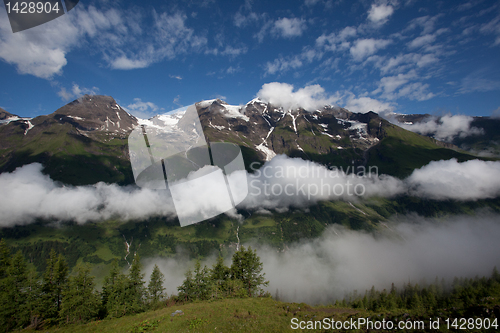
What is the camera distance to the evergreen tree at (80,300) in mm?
24109

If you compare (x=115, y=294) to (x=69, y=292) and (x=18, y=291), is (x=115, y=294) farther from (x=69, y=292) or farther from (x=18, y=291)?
(x=18, y=291)

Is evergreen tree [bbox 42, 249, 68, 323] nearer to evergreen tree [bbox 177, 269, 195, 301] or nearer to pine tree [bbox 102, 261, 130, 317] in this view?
pine tree [bbox 102, 261, 130, 317]

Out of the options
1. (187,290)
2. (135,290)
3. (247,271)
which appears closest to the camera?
(135,290)

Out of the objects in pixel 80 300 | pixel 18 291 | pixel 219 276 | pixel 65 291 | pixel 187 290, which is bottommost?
pixel 187 290

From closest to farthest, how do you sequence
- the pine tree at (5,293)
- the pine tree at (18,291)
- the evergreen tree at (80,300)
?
the pine tree at (5,293), the pine tree at (18,291), the evergreen tree at (80,300)

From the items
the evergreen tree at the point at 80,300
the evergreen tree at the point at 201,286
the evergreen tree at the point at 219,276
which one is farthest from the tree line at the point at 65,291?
the evergreen tree at the point at 201,286

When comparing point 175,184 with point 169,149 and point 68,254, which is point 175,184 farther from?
point 68,254

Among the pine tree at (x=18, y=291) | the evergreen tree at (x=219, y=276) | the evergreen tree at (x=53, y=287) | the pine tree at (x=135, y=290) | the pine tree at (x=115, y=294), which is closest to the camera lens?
the pine tree at (x=18, y=291)

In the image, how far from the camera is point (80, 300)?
2469cm

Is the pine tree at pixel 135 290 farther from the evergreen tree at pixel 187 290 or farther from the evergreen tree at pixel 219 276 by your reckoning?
the evergreen tree at pixel 219 276

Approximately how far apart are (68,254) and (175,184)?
269543mm

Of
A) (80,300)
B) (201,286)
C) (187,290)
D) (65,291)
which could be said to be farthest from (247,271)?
(65,291)

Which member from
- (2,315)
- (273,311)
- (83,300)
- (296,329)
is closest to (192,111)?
(296,329)

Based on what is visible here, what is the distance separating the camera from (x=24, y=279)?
24.6m
